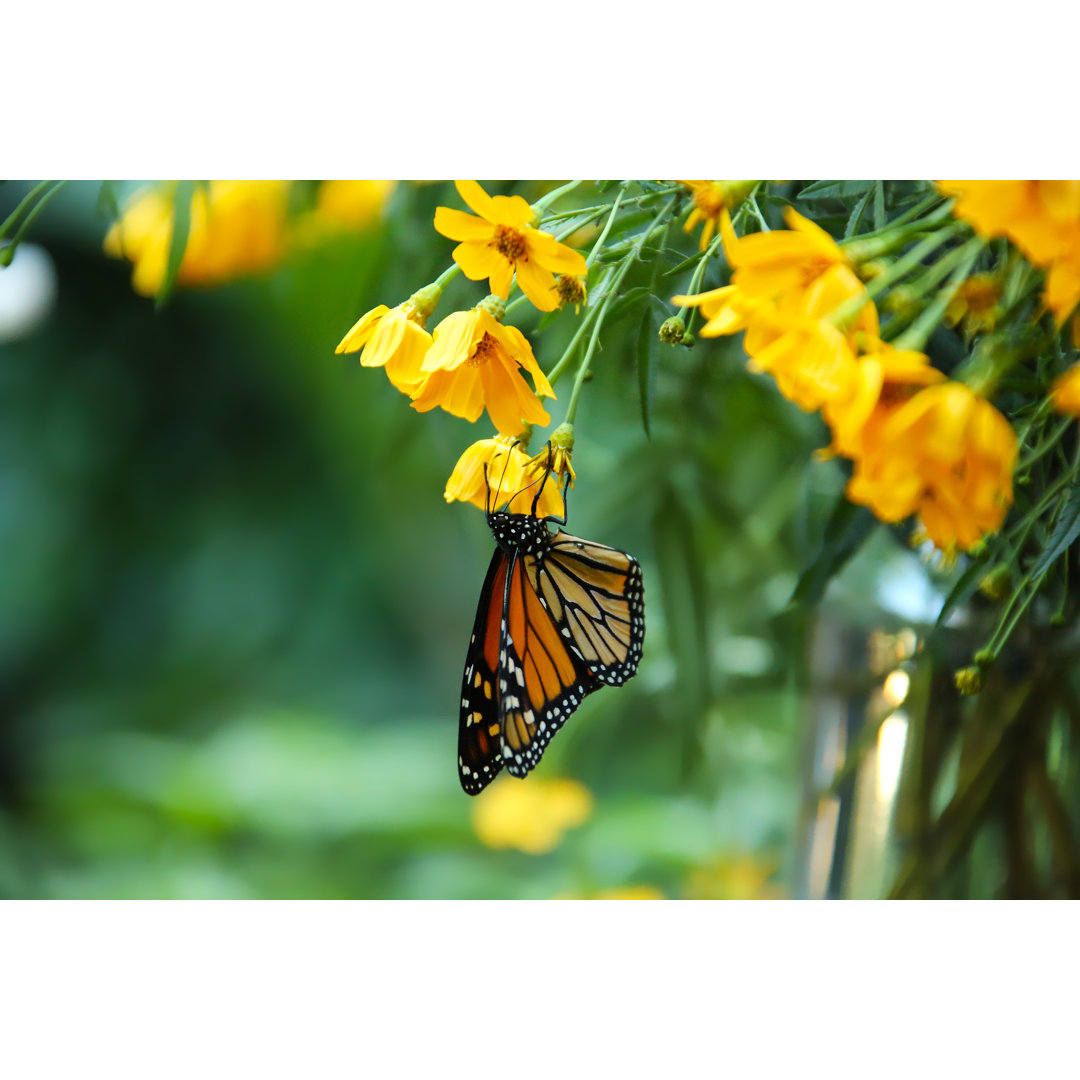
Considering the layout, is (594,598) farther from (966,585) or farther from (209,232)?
(209,232)

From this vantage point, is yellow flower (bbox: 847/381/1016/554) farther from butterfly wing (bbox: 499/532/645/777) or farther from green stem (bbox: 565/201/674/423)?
butterfly wing (bbox: 499/532/645/777)

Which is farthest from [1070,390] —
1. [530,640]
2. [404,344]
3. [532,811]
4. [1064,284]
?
[532,811]

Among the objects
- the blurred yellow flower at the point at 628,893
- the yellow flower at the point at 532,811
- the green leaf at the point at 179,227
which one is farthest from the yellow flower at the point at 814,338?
the blurred yellow flower at the point at 628,893

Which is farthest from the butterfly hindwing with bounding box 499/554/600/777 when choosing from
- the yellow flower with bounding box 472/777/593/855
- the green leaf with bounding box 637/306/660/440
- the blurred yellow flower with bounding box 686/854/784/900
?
the blurred yellow flower with bounding box 686/854/784/900

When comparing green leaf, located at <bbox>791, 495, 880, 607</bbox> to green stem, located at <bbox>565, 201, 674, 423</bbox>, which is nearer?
green stem, located at <bbox>565, 201, 674, 423</bbox>
